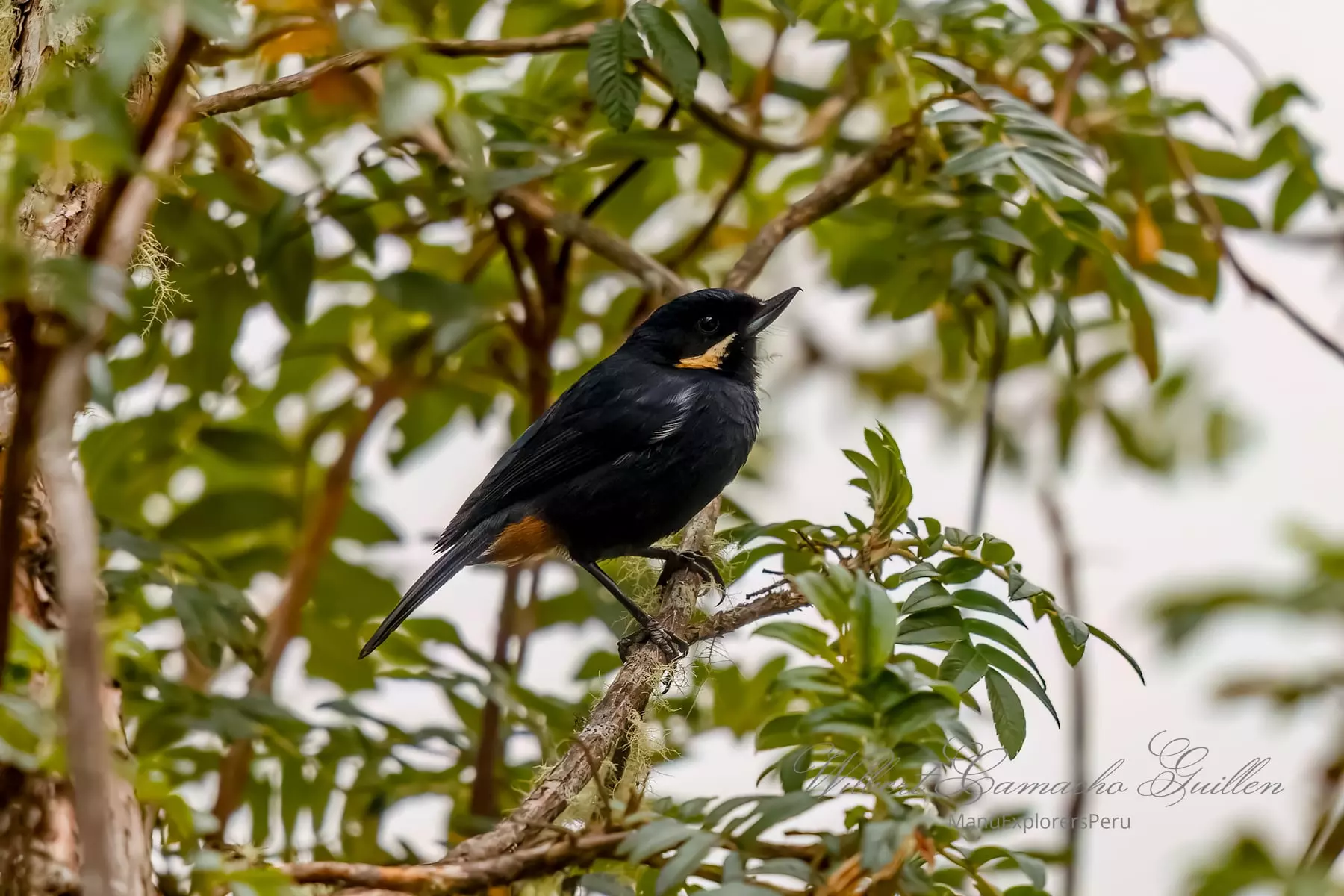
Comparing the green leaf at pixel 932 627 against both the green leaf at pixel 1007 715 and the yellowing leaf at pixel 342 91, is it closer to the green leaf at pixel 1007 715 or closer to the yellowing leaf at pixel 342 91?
the green leaf at pixel 1007 715

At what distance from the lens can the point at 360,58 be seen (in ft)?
8.39

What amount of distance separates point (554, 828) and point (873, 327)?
2424mm

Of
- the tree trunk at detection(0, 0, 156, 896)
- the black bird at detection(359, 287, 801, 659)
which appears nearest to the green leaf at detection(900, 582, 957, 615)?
the tree trunk at detection(0, 0, 156, 896)

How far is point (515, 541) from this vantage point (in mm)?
3566

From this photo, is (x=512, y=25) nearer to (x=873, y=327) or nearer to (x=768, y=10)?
(x=768, y=10)

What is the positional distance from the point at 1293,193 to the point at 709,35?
1502 mm

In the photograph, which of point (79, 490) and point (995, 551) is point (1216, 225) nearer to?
point (995, 551)

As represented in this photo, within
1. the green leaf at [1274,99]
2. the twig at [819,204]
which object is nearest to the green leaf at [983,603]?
the twig at [819,204]

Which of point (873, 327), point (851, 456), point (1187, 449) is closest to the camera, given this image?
point (851, 456)

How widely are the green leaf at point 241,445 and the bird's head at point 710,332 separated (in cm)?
102

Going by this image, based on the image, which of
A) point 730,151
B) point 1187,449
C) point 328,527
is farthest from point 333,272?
point 1187,449

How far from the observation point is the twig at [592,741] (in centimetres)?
181

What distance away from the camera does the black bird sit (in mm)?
3418

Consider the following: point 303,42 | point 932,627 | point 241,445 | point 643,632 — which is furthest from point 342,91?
point 932,627
